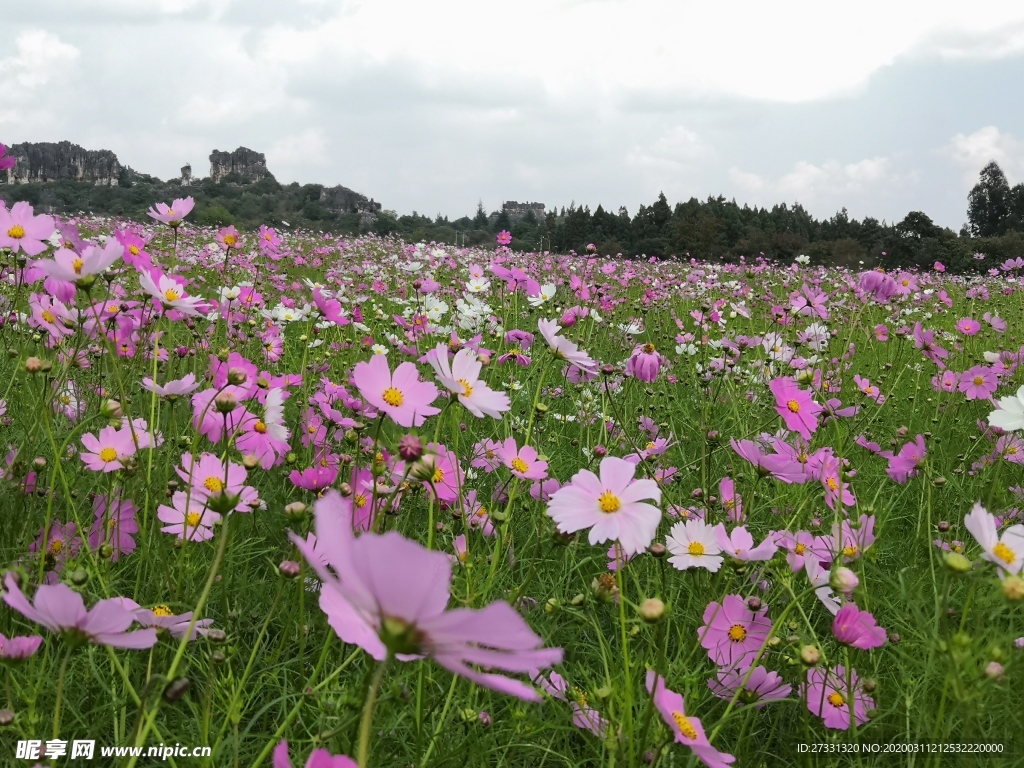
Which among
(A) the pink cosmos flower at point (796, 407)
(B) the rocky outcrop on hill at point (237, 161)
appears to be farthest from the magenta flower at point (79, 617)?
(B) the rocky outcrop on hill at point (237, 161)

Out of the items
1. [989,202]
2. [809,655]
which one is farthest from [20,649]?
[989,202]

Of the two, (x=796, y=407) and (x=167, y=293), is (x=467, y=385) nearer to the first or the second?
(x=167, y=293)

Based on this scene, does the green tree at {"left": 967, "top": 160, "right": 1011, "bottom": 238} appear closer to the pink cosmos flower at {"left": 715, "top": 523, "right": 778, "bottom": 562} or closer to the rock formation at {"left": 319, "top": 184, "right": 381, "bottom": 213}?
the rock formation at {"left": 319, "top": 184, "right": 381, "bottom": 213}

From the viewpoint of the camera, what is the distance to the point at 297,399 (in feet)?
5.79

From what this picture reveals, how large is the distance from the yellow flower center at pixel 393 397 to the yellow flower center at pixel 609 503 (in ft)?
0.81

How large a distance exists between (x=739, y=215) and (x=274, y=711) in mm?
19991

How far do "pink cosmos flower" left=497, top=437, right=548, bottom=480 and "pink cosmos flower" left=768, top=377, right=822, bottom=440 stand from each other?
367 mm

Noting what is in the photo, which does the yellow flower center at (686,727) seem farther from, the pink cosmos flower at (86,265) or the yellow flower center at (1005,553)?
the pink cosmos flower at (86,265)

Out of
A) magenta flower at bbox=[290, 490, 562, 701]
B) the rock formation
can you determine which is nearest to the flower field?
magenta flower at bbox=[290, 490, 562, 701]

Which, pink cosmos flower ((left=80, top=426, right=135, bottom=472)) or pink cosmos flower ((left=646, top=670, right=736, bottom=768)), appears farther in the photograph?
pink cosmos flower ((left=80, top=426, right=135, bottom=472))

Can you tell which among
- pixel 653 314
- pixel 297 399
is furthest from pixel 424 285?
pixel 653 314

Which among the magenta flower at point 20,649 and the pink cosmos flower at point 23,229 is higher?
the pink cosmos flower at point 23,229

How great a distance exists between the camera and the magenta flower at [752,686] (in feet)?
2.27

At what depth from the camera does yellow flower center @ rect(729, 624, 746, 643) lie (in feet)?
2.55
